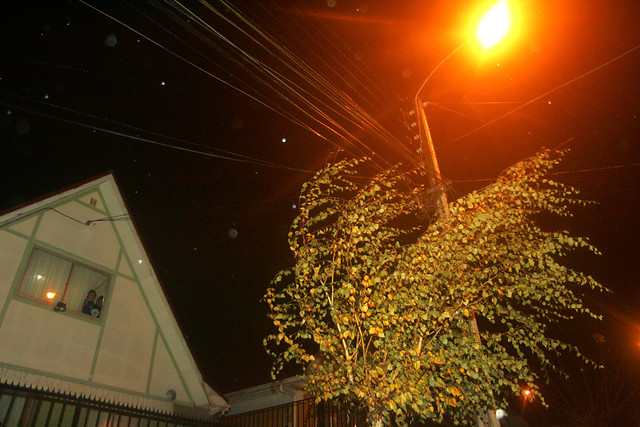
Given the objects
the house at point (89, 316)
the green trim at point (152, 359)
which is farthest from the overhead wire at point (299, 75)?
the green trim at point (152, 359)

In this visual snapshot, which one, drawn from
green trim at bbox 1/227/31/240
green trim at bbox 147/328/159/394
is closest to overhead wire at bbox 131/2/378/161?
green trim at bbox 1/227/31/240

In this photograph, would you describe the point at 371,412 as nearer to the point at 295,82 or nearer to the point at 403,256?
the point at 403,256

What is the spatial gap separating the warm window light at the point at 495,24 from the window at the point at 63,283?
35.0 feet

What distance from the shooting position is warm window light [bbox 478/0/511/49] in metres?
7.55

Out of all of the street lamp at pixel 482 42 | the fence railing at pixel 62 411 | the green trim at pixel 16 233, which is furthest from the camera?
the green trim at pixel 16 233

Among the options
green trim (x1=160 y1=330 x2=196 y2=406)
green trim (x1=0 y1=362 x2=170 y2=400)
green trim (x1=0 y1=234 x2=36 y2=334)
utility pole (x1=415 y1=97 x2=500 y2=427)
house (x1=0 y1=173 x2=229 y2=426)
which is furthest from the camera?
green trim (x1=160 y1=330 x2=196 y2=406)

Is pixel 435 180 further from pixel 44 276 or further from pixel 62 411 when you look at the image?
pixel 44 276

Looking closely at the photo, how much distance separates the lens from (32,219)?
9430 mm

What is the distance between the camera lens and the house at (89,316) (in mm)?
8508

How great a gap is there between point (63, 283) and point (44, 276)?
462 millimetres

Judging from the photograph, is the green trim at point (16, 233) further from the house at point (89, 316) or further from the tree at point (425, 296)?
the tree at point (425, 296)

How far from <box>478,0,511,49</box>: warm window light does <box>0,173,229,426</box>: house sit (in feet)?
30.5

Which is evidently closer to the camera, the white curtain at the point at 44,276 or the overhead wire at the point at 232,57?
the overhead wire at the point at 232,57

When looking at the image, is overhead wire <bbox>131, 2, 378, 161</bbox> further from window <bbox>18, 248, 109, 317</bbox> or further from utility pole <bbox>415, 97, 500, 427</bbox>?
window <bbox>18, 248, 109, 317</bbox>
